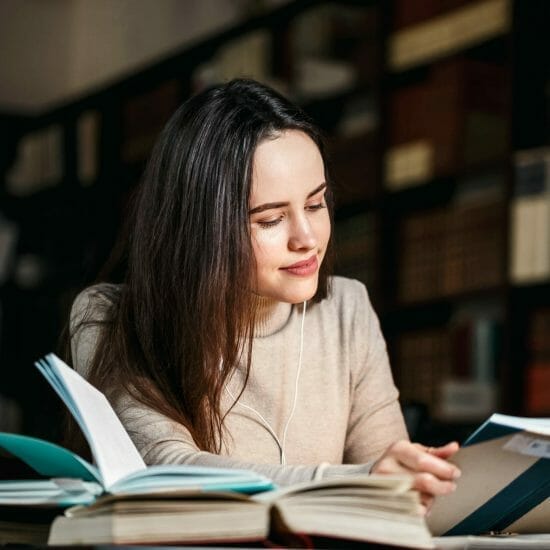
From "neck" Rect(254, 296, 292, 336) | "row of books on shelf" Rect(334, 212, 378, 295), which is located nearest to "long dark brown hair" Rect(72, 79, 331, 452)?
"neck" Rect(254, 296, 292, 336)

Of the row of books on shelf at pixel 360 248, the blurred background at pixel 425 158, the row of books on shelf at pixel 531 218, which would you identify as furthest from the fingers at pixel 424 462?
the row of books on shelf at pixel 360 248

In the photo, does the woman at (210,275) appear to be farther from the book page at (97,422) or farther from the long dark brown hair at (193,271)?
the book page at (97,422)

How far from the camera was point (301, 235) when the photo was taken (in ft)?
4.94

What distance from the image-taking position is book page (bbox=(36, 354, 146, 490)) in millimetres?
1058

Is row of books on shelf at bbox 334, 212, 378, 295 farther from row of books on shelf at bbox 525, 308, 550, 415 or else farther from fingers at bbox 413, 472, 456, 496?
fingers at bbox 413, 472, 456, 496

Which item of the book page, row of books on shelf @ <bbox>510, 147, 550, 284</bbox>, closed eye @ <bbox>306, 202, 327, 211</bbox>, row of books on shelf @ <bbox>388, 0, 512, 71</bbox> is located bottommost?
the book page

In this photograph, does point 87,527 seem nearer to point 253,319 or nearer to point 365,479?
point 365,479

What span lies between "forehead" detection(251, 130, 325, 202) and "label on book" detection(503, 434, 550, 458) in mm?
566

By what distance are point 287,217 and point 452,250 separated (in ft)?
7.51

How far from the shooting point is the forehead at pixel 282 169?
1.52 m

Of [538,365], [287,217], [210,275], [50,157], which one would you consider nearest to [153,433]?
[210,275]

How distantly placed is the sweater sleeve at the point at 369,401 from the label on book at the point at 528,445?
71 centimetres

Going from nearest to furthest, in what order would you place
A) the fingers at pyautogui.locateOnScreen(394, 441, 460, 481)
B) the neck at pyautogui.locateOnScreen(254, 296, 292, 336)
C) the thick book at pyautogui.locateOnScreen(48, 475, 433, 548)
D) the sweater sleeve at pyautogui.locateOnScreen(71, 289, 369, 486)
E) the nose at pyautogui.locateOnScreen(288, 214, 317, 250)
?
the thick book at pyautogui.locateOnScreen(48, 475, 433, 548), the fingers at pyautogui.locateOnScreen(394, 441, 460, 481), the sweater sleeve at pyautogui.locateOnScreen(71, 289, 369, 486), the nose at pyautogui.locateOnScreen(288, 214, 317, 250), the neck at pyautogui.locateOnScreen(254, 296, 292, 336)

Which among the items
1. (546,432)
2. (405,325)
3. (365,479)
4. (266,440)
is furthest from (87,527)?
(405,325)
